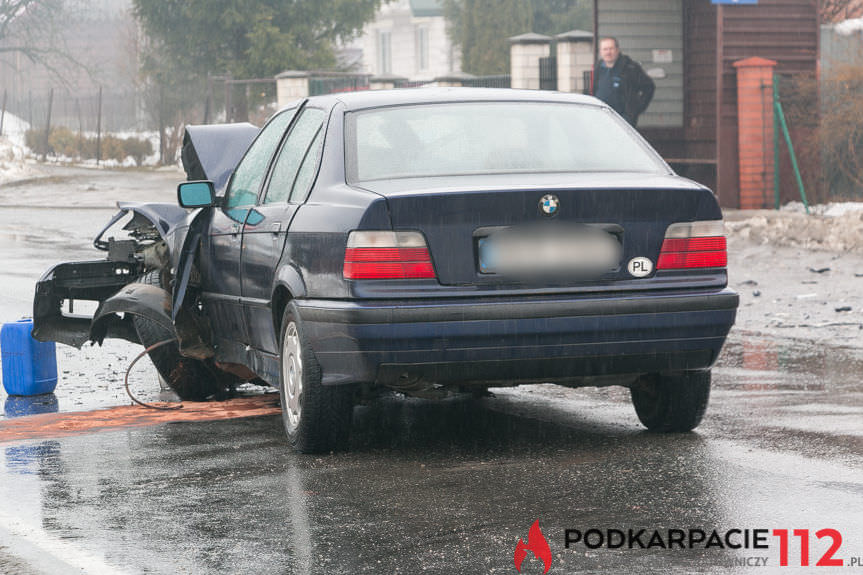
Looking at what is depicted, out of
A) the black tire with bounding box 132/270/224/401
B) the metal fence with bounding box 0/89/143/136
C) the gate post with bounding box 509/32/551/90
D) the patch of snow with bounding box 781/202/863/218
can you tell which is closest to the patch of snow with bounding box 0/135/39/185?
the gate post with bounding box 509/32/551/90

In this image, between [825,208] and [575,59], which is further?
[575,59]

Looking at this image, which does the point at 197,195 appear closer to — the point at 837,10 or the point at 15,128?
the point at 837,10

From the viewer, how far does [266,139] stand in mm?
7586

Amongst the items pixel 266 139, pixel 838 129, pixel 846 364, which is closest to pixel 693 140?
pixel 838 129

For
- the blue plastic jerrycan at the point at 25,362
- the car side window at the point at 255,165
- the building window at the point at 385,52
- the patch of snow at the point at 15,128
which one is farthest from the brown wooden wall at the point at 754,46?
the building window at the point at 385,52

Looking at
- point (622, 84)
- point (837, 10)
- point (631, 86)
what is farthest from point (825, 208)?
point (837, 10)

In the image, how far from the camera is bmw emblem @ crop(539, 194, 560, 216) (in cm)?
594

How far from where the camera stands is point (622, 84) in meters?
18.7

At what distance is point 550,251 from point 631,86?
13222 mm

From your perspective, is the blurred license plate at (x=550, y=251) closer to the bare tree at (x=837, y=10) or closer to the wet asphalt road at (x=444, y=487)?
the wet asphalt road at (x=444, y=487)

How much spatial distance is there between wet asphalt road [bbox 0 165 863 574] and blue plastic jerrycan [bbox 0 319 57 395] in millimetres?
487

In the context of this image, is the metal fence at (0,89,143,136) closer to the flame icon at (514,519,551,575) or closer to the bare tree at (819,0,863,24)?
the bare tree at (819,0,863,24)

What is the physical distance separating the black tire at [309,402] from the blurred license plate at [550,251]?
889 millimetres

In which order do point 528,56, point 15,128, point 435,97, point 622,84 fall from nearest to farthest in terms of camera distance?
1. point 435,97
2. point 622,84
3. point 528,56
4. point 15,128
